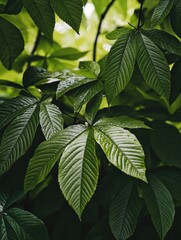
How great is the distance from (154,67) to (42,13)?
0.29 m

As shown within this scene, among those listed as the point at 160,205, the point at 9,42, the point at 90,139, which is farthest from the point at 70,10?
the point at 160,205

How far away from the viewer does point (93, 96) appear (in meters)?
0.95

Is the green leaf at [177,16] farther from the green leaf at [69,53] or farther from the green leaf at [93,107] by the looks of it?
the green leaf at [69,53]

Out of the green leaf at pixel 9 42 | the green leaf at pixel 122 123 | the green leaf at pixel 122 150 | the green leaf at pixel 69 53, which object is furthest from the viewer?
the green leaf at pixel 69 53

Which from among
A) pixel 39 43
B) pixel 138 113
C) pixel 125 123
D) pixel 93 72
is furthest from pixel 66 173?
pixel 39 43

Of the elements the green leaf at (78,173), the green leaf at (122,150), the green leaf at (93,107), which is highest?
the green leaf at (93,107)

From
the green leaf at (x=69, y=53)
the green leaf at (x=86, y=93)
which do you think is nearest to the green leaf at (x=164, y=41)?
the green leaf at (x=86, y=93)

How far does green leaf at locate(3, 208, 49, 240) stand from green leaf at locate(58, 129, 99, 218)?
0.19 m

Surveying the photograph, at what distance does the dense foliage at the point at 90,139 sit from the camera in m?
0.78

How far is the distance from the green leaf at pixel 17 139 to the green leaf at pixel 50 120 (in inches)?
0.7

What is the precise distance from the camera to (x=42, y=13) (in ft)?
2.97

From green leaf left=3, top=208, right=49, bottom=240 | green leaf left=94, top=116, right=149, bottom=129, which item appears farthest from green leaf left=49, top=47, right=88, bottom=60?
green leaf left=3, top=208, right=49, bottom=240

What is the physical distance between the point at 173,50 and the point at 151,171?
13.2 inches

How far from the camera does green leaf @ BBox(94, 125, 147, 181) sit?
736 millimetres
